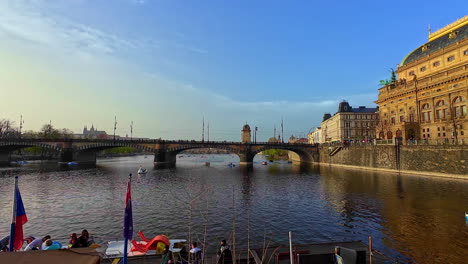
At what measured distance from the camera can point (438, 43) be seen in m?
73.4

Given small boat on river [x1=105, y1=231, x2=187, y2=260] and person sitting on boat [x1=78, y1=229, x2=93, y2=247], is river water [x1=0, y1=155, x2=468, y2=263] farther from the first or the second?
small boat on river [x1=105, y1=231, x2=187, y2=260]

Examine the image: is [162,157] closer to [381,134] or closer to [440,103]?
[381,134]

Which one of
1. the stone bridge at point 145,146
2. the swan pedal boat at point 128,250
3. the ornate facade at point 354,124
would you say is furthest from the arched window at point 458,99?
the swan pedal boat at point 128,250

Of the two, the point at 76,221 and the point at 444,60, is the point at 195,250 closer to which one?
the point at 76,221

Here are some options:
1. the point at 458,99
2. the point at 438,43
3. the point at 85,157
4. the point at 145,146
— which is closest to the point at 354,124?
the point at 438,43

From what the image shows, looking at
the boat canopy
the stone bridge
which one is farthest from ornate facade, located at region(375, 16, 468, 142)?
the boat canopy

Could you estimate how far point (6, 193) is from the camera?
37.2m

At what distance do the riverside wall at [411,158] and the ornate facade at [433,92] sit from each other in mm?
4164

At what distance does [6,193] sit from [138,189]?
18.6 m

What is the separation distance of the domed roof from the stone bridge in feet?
157

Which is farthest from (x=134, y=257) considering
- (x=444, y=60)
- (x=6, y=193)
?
(x=444, y=60)

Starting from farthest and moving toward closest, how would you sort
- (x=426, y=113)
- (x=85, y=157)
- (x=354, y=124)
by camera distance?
(x=354, y=124), (x=85, y=157), (x=426, y=113)

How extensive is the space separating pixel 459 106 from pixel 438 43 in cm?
2329

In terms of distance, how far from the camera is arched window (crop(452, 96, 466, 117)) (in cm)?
6066
